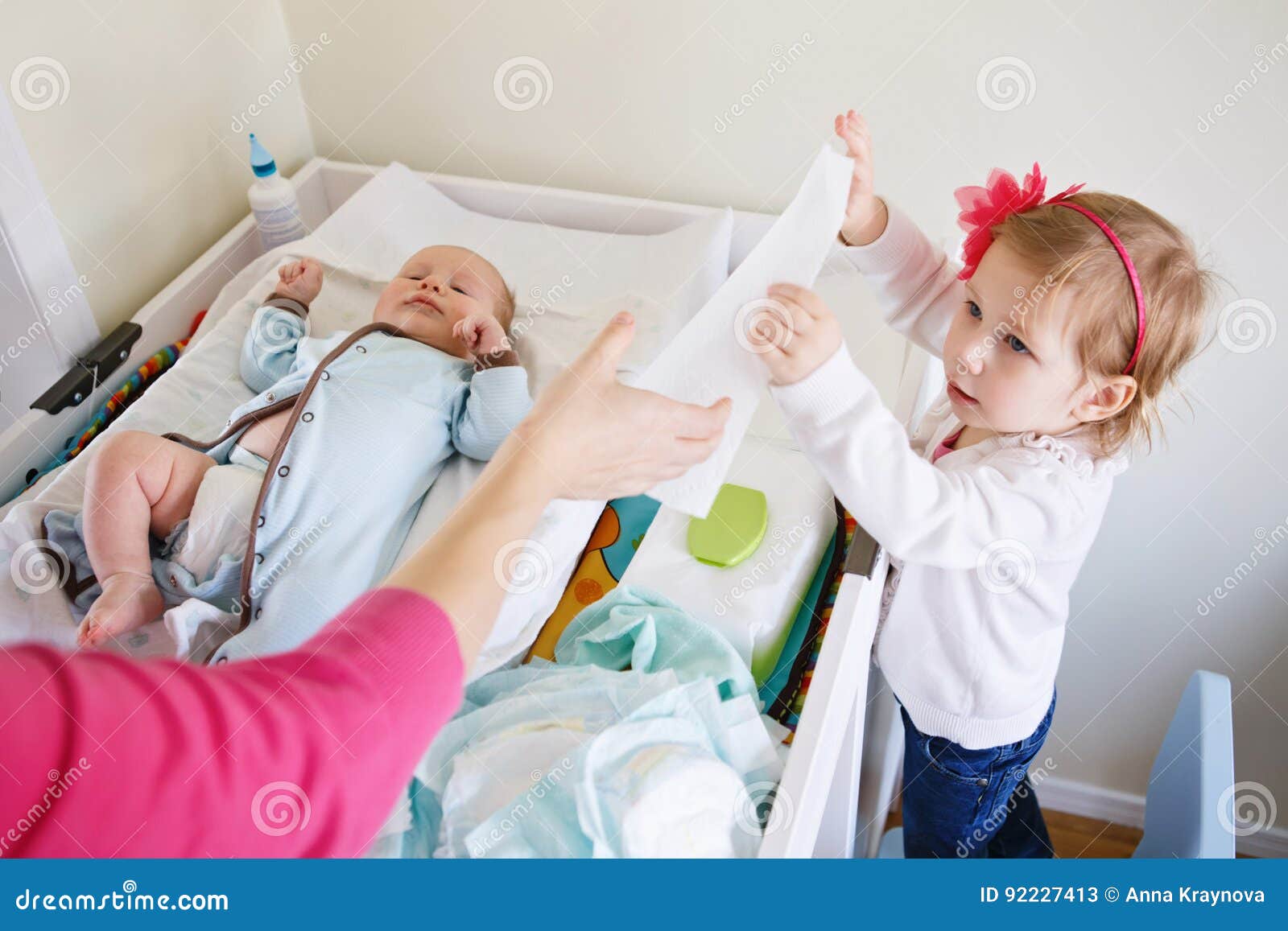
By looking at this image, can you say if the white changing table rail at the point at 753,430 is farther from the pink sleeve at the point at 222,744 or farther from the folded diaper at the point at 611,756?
the pink sleeve at the point at 222,744

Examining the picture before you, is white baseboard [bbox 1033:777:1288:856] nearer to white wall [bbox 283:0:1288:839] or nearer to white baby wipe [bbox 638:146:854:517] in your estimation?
white wall [bbox 283:0:1288:839]

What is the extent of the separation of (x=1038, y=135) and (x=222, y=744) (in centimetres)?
123

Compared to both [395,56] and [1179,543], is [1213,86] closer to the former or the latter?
[1179,543]

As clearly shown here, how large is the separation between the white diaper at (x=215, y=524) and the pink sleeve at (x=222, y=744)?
1.91 feet

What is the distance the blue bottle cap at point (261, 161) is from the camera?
1.52m

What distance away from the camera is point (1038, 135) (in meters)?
1.34

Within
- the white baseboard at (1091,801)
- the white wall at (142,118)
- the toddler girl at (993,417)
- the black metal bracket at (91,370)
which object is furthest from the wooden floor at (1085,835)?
the white wall at (142,118)

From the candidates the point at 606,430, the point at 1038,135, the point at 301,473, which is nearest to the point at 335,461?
the point at 301,473

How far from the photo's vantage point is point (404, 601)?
626 millimetres

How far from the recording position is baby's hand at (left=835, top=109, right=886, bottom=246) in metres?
1.04

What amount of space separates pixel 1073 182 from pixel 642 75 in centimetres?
63

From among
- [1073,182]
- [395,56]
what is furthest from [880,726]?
[395,56]

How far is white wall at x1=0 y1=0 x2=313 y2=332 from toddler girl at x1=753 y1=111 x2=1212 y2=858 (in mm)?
1020

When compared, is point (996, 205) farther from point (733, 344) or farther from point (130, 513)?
point (130, 513)
